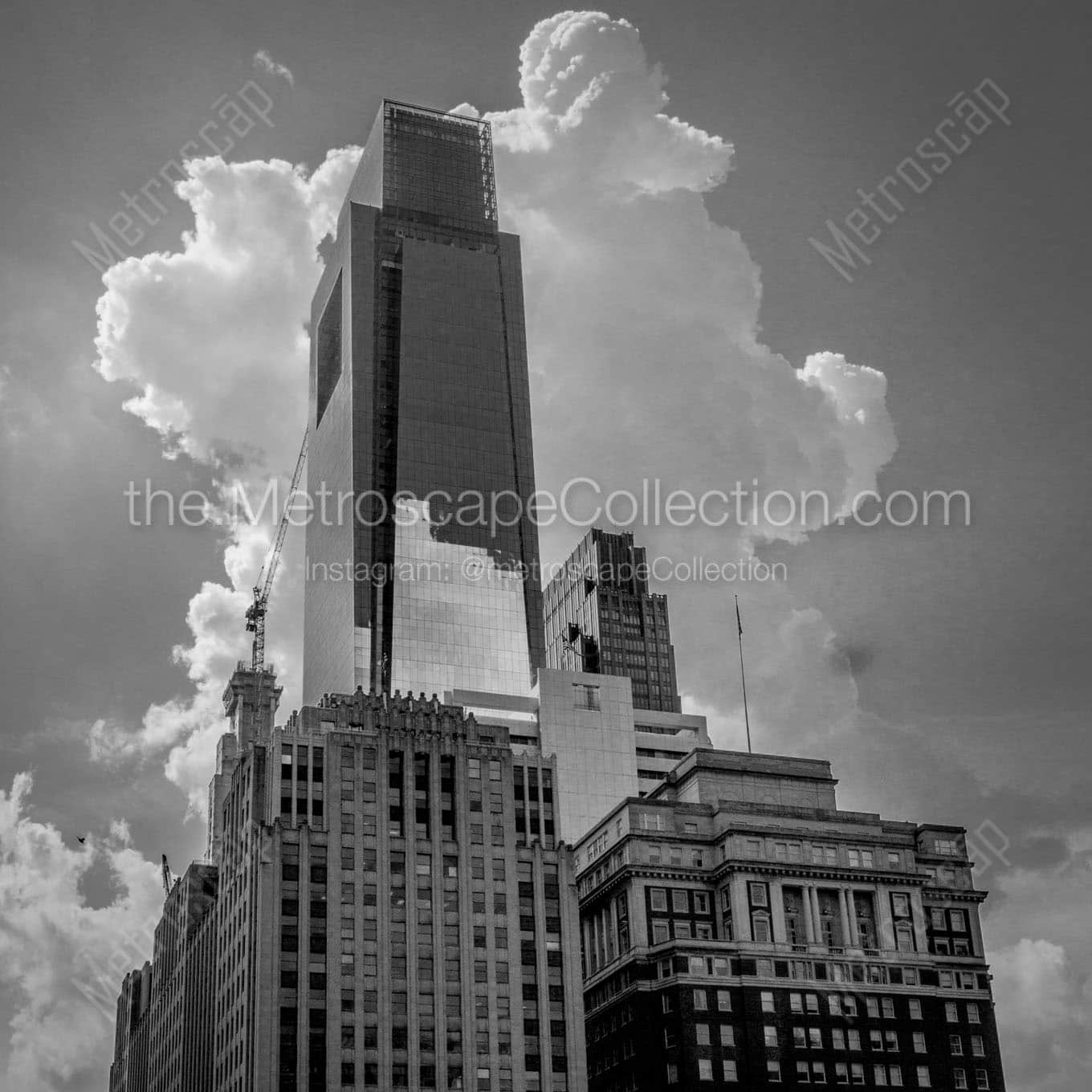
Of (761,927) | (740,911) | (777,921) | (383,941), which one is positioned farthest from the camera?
(777,921)

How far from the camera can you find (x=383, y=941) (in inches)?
7377

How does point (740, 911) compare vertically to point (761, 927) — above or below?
above

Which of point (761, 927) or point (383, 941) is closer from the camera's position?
point (383, 941)

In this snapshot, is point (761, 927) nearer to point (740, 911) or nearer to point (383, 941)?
point (740, 911)

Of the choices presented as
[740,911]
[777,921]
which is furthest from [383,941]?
[777,921]

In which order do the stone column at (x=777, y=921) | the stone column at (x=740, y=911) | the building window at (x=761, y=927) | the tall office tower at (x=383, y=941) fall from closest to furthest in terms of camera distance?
the tall office tower at (x=383, y=941) < the stone column at (x=740, y=911) < the building window at (x=761, y=927) < the stone column at (x=777, y=921)

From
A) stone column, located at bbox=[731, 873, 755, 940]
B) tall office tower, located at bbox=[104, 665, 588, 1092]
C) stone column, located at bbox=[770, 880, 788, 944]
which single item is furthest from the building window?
tall office tower, located at bbox=[104, 665, 588, 1092]

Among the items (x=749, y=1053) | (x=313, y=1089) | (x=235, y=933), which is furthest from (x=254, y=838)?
(x=749, y=1053)

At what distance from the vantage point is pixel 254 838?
18938 cm

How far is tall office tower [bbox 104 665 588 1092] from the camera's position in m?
180

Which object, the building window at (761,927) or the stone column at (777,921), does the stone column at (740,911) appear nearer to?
the building window at (761,927)

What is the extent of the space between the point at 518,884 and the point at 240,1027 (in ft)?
121

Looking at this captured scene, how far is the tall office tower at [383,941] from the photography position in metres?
180

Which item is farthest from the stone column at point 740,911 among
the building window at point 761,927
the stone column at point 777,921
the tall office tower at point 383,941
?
the tall office tower at point 383,941
